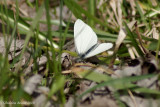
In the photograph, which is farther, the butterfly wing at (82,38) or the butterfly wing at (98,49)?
the butterfly wing at (82,38)

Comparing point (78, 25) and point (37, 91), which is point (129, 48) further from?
point (37, 91)

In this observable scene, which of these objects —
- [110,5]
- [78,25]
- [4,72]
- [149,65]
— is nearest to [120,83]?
[149,65]

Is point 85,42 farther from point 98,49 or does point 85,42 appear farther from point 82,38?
point 98,49

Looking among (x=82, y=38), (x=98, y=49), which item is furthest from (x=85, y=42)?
(x=98, y=49)

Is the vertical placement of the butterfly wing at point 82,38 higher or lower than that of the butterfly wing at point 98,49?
higher

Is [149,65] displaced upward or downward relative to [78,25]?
downward

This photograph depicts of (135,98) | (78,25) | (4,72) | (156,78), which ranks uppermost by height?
(78,25)

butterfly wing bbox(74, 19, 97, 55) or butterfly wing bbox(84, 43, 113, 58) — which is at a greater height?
butterfly wing bbox(74, 19, 97, 55)
